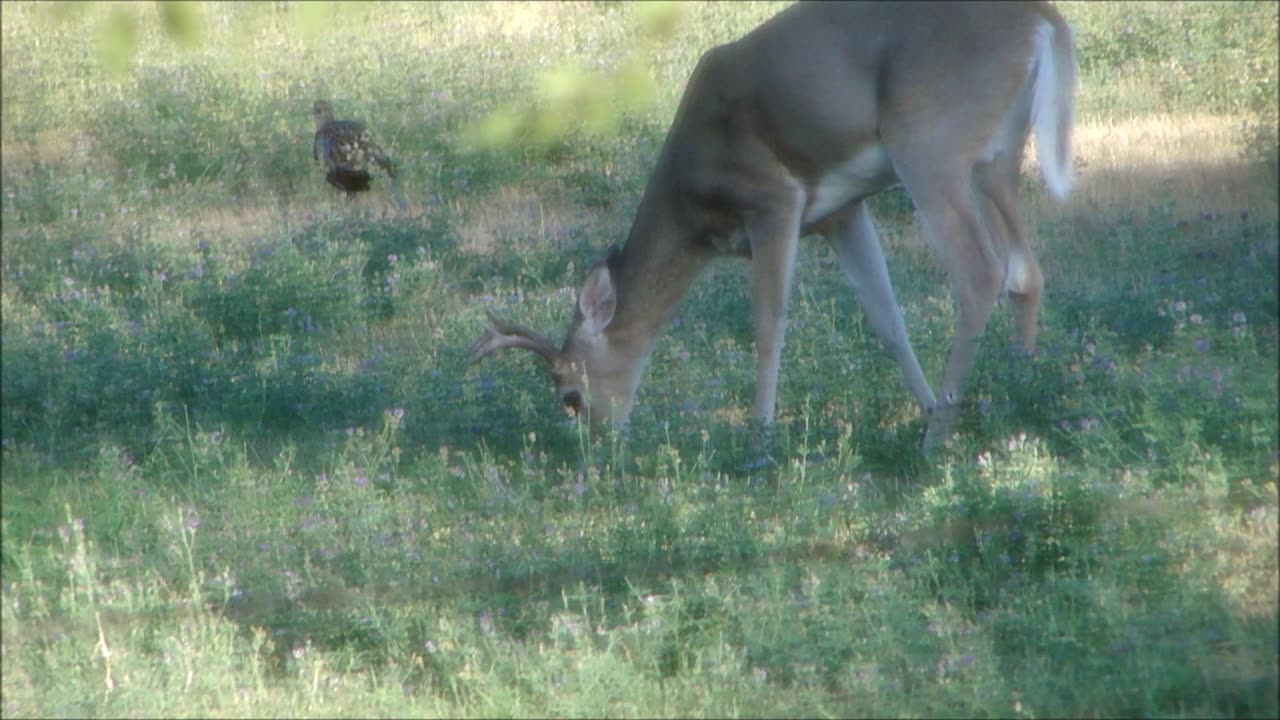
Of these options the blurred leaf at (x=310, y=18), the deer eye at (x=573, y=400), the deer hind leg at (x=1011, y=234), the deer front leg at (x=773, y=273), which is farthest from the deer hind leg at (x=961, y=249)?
the blurred leaf at (x=310, y=18)

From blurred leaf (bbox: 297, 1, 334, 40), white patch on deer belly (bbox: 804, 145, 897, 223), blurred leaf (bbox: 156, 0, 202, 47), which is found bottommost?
white patch on deer belly (bbox: 804, 145, 897, 223)

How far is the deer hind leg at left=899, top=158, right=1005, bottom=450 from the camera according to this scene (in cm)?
683

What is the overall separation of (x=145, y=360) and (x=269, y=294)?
4.35 ft

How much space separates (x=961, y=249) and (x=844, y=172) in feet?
2.15

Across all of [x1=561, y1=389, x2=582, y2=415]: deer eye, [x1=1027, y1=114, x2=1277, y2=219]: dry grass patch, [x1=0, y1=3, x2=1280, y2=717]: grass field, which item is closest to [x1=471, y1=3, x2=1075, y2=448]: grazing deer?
[x1=561, y1=389, x2=582, y2=415]: deer eye

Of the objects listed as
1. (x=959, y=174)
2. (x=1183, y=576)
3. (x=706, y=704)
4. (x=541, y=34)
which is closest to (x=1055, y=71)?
(x=959, y=174)

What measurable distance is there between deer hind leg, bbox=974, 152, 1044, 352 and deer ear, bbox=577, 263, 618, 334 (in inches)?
71.5

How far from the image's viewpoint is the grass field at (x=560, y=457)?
4.32 m

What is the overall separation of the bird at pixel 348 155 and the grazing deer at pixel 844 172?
4.30 meters

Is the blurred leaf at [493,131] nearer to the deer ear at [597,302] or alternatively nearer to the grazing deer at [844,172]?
the grazing deer at [844,172]

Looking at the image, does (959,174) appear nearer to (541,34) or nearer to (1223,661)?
(1223,661)

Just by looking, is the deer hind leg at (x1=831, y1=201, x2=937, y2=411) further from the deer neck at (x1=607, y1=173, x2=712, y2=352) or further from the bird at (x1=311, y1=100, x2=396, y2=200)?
the bird at (x1=311, y1=100, x2=396, y2=200)

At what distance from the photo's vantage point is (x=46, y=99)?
8695 millimetres

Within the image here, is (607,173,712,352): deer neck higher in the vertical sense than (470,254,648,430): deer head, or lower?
higher
